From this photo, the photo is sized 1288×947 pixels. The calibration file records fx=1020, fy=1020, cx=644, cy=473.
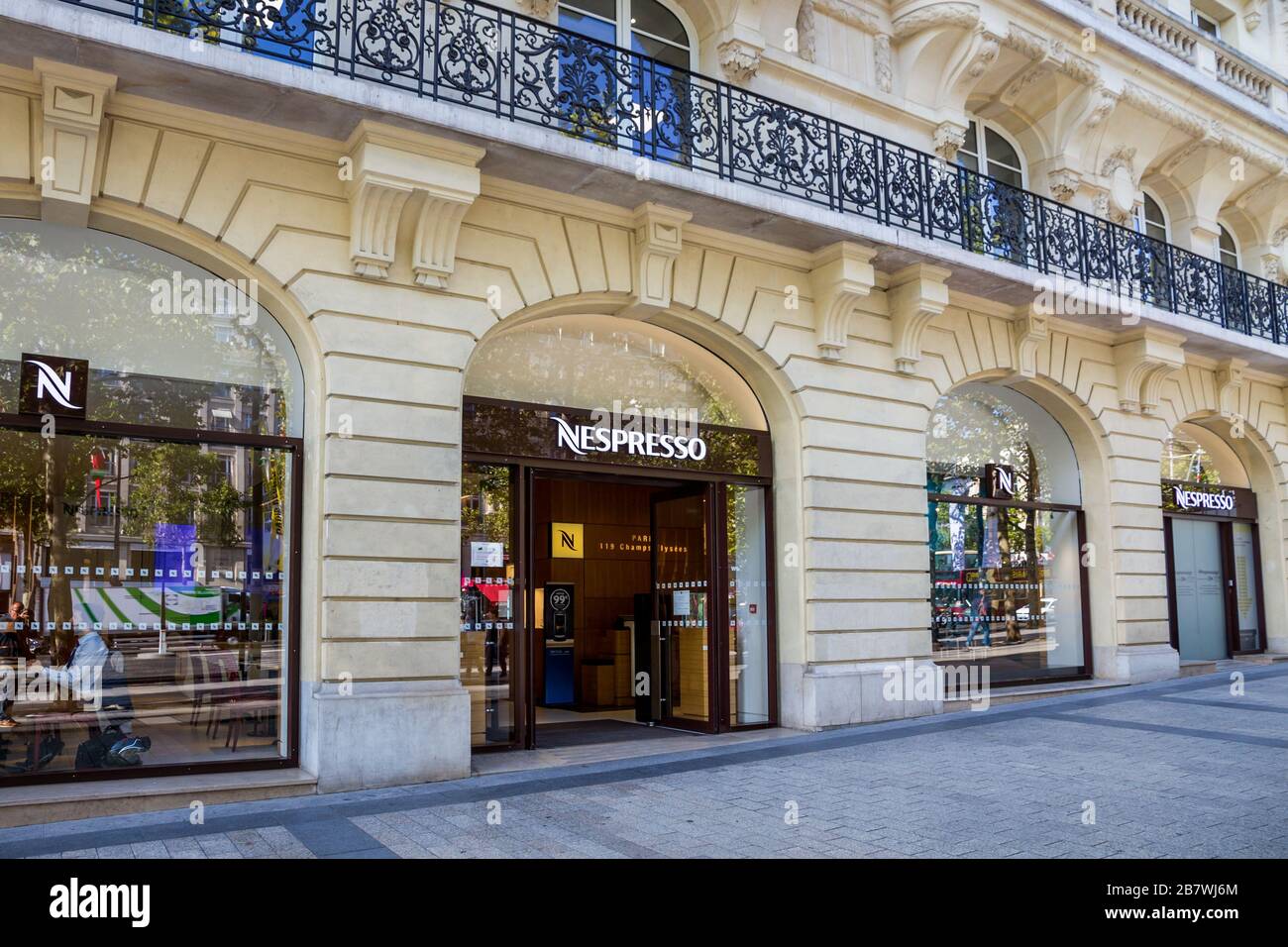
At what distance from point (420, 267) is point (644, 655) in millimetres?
5456

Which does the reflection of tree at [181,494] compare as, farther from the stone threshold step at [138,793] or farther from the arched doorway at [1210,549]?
the arched doorway at [1210,549]

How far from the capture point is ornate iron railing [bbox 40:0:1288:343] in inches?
328

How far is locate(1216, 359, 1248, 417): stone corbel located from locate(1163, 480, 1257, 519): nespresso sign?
1.32 meters

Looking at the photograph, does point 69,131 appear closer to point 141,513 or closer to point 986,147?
point 141,513

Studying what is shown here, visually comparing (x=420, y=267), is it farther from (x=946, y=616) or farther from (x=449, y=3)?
(x=946, y=616)

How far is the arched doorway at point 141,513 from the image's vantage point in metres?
7.66

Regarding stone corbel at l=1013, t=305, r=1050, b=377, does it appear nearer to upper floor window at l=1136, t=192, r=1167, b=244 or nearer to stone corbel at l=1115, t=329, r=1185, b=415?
stone corbel at l=1115, t=329, r=1185, b=415

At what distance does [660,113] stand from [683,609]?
207 inches

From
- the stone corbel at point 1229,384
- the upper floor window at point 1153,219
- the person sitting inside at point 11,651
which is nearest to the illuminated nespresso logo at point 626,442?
the person sitting inside at point 11,651

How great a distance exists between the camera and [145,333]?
325 inches

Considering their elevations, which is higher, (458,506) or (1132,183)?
(1132,183)

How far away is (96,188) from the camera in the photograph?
7.65m

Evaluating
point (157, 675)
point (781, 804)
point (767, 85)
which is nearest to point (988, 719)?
point (781, 804)

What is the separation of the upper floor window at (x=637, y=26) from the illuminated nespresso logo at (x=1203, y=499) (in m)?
10.6
